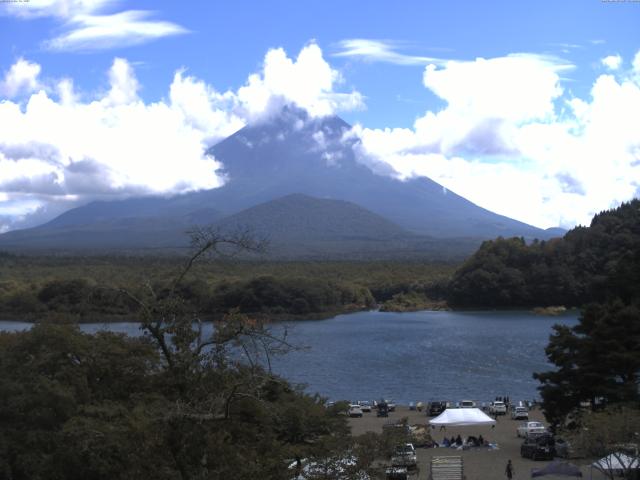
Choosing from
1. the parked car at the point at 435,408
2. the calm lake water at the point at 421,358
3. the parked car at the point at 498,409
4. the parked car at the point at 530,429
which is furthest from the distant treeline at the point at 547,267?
the parked car at the point at 530,429

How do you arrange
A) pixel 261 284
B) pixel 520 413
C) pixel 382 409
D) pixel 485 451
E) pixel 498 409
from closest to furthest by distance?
1. pixel 485 451
2. pixel 520 413
3. pixel 498 409
4. pixel 382 409
5. pixel 261 284

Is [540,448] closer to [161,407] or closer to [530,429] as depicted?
[530,429]

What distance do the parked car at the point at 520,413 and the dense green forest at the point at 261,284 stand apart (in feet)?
62.8

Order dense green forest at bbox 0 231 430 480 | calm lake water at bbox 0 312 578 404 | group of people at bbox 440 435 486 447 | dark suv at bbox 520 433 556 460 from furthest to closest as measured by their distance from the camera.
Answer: calm lake water at bbox 0 312 578 404
group of people at bbox 440 435 486 447
dark suv at bbox 520 433 556 460
dense green forest at bbox 0 231 430 480

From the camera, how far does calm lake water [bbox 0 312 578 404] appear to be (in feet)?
86.8

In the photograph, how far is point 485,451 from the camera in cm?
1600

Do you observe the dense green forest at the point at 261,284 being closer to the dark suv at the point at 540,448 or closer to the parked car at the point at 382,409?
the parked car at the point at 382,409

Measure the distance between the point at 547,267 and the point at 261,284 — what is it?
62.7ft

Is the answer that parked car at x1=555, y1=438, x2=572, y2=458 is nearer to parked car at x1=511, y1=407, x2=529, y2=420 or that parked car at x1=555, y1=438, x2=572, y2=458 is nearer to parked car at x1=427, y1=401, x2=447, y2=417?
parked car at x1=511, y1=407, x2=529, y2=420

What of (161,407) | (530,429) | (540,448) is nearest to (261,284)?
(530,429)

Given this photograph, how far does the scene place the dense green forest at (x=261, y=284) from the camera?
50531mm

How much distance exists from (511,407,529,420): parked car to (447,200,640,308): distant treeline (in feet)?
104

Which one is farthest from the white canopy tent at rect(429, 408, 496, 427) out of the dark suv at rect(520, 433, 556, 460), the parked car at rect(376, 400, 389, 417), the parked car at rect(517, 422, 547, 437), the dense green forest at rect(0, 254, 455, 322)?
the dense green forest at rect(0, 254, 455, 322)

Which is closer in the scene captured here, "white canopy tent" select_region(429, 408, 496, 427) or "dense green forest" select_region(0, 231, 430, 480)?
"dense green forest" select_region(0, 231, 430, 480)
